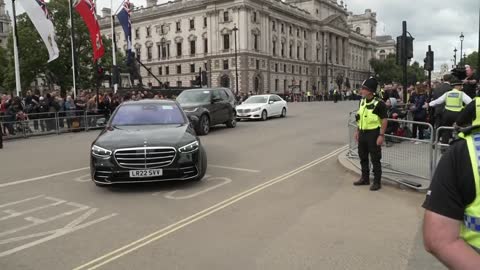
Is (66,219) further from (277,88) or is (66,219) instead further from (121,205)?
(277,88)

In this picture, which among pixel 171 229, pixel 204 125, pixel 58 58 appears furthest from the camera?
pixel 58 58

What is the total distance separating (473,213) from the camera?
149 centimetres

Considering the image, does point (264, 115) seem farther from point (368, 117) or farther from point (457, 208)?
point (457, 208)

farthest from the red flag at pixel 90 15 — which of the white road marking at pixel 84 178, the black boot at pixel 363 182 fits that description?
the black boot at pixel 363 182

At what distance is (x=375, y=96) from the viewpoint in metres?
7.60

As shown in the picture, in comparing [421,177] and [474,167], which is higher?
[474,167]

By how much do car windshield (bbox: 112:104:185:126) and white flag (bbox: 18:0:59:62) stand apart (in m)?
14.3

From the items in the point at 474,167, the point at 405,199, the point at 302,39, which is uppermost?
the point at 302,39

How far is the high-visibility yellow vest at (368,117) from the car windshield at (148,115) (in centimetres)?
350

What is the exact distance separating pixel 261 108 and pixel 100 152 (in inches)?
658

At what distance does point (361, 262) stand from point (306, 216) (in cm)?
164

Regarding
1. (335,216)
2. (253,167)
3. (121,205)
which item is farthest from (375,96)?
(121,205)

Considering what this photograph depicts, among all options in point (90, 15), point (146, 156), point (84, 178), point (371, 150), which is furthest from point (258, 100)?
point (146, 156)

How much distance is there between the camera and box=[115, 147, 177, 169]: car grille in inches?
284
